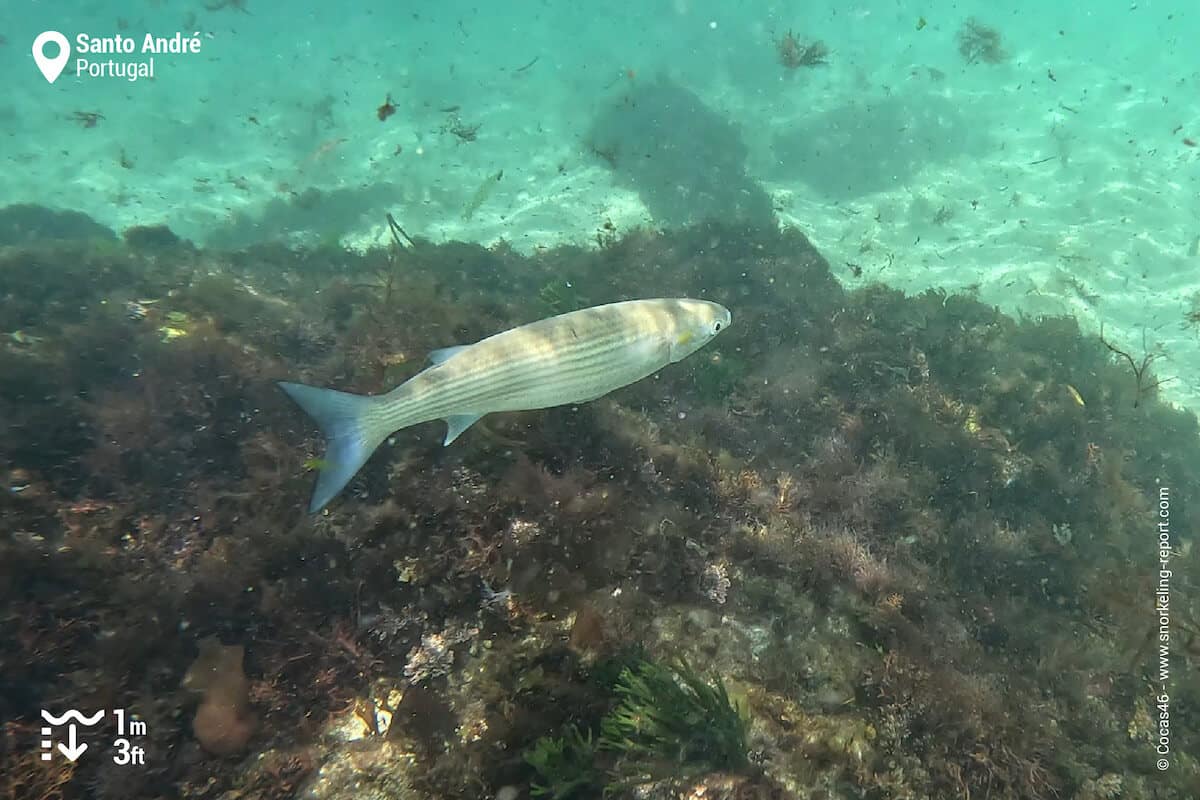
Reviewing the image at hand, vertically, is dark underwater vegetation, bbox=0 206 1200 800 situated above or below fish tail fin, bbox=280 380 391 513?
below

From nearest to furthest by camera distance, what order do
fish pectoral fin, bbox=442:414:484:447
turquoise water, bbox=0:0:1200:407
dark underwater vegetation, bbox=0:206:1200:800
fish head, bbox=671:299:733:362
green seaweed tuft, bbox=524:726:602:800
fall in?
1. green seaweed tuft, bbox=524:726:602:800
2. dark underwater vegetation, bbox=0:206:1200:800
3. fish pectoral fin, bbox=442:414:484:447
4. fish head, bbox=671:299:733:362
5. turquoise water, bbox=0:0:1200:407

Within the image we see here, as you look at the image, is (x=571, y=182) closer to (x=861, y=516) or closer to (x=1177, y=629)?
(x=861, y=516)

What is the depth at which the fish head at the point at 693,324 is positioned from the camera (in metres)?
3.83

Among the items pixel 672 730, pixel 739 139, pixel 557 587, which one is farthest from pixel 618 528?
pixel 739 139

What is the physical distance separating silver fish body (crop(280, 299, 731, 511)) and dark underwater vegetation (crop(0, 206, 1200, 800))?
0.95m

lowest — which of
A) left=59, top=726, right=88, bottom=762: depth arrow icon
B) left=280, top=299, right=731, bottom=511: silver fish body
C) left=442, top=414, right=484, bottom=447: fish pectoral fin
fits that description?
left=59, top=726, right=88, bottom=762: depth arrow icon

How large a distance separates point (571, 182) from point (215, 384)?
17993 mm

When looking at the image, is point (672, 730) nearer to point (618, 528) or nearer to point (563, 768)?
point (563, 768)

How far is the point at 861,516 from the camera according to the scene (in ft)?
18.0

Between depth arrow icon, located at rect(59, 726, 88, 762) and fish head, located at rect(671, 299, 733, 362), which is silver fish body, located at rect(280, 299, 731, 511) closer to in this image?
fish head, located at rect(671, 299, 733, 362)

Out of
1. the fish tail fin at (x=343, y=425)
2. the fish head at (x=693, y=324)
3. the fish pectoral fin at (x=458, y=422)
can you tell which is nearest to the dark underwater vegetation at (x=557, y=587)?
the fish pectoral fin at (x=458, y=422)

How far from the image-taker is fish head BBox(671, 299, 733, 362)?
3830mm

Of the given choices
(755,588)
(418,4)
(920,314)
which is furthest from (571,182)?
(418,4)

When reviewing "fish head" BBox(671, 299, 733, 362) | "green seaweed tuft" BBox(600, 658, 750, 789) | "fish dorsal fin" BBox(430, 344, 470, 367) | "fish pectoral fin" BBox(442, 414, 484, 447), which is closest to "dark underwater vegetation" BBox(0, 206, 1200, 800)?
"green seaweed tuft" BBox(600, 658, 750, 789)
